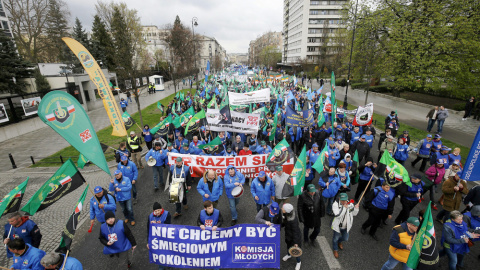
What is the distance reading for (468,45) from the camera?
56.5 feet

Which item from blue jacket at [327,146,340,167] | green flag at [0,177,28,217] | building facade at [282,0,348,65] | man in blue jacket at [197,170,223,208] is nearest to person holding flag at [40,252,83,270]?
green flag at [0,177,28,217]

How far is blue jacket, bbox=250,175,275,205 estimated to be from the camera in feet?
20.1

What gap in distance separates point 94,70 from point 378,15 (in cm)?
2779

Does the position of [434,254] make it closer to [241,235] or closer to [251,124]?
[241,235]

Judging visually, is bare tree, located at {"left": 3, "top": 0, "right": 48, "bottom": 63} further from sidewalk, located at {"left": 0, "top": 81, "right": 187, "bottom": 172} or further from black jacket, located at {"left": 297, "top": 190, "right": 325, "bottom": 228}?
black jacket, located at {"left": 297, "top": 190, "right": 325, "bottom": 228}

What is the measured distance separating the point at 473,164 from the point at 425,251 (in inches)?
104

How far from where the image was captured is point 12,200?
15.4 ft

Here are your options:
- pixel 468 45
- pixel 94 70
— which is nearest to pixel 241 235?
pixel 94 70

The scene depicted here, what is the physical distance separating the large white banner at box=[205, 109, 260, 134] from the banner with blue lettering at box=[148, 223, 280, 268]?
5539mm

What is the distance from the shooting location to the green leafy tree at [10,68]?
19.9 metres

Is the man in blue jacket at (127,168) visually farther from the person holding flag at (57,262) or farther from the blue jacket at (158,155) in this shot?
the person holding flag at (57,262)

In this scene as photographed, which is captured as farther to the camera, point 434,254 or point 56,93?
point 56,93

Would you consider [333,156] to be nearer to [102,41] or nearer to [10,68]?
[10,68]

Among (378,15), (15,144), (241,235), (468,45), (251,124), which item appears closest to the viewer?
(241,235)
